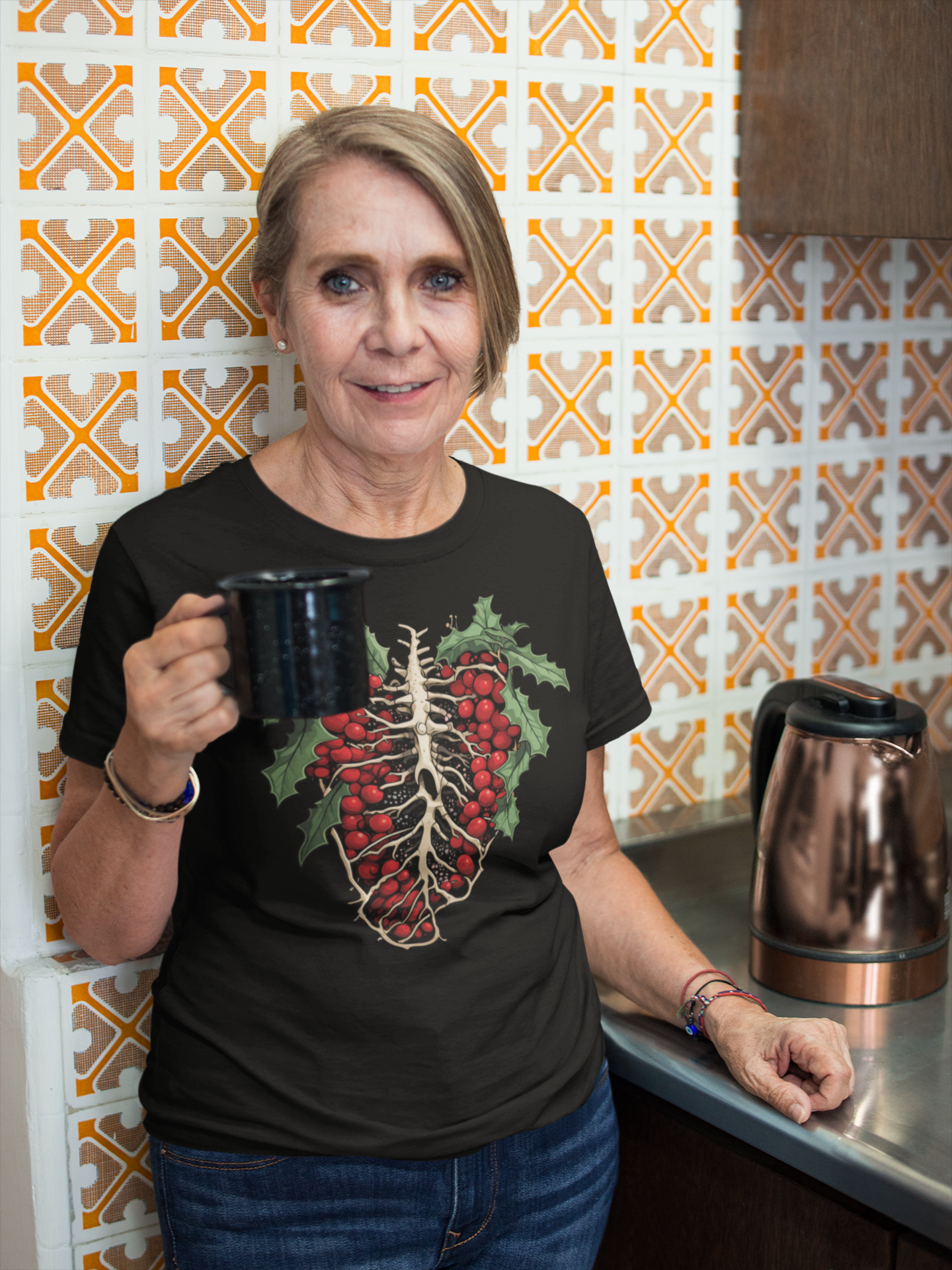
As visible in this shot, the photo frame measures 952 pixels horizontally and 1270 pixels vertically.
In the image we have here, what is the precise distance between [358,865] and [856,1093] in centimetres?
44

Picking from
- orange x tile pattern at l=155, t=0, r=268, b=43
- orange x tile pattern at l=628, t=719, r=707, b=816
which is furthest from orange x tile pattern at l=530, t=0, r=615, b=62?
orange x tile pattern at l=628, t=719, r=707, b=816

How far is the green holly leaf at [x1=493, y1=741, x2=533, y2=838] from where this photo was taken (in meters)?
1.01

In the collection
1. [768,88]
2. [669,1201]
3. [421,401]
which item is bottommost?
[669,1201]

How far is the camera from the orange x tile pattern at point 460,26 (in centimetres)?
120

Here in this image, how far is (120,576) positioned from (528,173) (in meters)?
0.61

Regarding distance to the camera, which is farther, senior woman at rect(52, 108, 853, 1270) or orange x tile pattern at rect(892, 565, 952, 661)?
orange x tile pattern at rect(892, 565, 952, 661)

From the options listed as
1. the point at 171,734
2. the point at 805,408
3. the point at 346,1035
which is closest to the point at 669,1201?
the point at 346,1035

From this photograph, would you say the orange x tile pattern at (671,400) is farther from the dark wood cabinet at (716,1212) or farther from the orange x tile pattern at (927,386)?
the dark wood cabinet at (716,1212)

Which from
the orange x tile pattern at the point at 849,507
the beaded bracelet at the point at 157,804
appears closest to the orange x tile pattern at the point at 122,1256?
the beaded bracelet at the point at 157,804

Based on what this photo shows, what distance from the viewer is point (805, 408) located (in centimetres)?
153

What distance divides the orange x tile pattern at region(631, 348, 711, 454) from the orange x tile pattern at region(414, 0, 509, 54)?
1.12 ft

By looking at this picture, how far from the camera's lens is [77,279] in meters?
1.06

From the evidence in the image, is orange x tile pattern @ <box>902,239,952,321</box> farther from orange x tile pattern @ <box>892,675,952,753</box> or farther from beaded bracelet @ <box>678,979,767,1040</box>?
beaded bracelet @ <box>678,979,767,1040</box>

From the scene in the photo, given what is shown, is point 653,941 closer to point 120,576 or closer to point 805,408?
point 120,576
